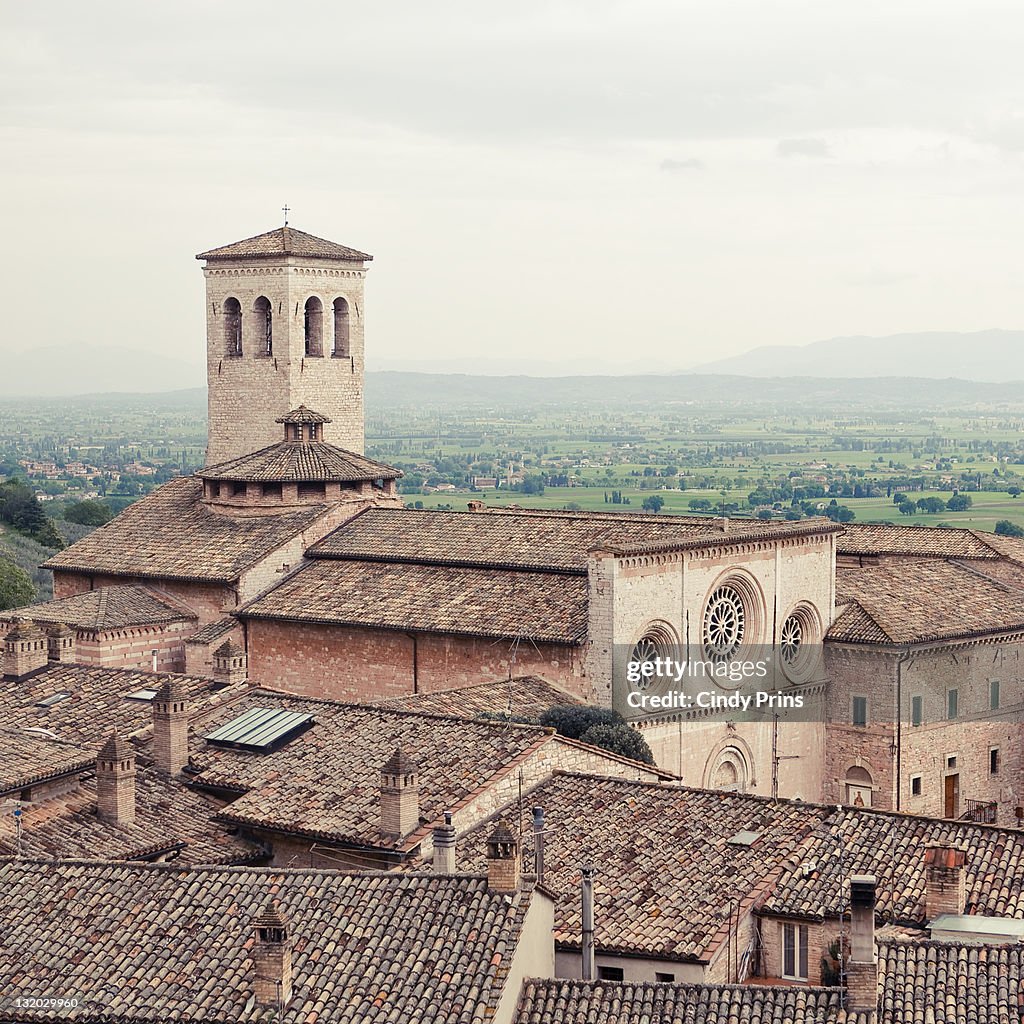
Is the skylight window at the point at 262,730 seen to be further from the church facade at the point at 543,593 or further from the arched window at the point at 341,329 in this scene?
the arched window at the point at 341,329

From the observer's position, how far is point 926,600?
3950 centimetres

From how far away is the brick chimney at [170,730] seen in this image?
27.6 m

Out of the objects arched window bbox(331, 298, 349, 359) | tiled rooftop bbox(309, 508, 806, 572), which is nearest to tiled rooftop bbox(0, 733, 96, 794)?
tiled rooftop bbox(309, 508, 806, 572)

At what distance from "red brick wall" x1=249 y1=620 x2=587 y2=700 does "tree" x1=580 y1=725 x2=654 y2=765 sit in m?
1.96

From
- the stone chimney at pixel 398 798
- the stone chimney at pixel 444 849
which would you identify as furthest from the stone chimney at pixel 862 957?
the stone chimney at pixel 398 798

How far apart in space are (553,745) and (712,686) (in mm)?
8781

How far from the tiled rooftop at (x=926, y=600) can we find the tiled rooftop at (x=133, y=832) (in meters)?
15.8

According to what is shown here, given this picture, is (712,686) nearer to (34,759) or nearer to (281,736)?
(281,736)

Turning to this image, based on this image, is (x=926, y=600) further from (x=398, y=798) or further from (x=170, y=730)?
(x=398, y=798)

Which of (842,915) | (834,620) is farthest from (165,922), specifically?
(834,620)

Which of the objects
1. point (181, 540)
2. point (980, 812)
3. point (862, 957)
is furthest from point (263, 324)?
point (862, 957)

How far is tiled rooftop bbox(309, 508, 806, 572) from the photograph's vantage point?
3531 centimetres

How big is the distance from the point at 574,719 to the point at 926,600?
1138cm

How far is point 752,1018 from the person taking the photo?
58.4ft
